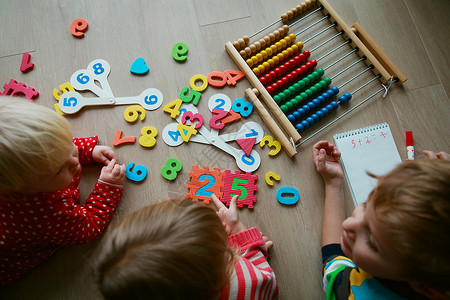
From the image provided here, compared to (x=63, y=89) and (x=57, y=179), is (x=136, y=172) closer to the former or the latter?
(x=57, y=179)

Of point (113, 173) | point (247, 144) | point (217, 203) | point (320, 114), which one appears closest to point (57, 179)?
point (113, 173)

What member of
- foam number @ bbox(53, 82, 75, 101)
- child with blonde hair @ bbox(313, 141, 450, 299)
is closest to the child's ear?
child with blonde hair @ bbox(313, 141, 450, 299)

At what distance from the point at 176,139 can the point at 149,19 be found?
0.46 meters

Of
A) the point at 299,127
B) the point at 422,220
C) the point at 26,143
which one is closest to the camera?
the point at 422,220

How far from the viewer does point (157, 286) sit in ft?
1.69

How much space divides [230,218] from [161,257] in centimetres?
39

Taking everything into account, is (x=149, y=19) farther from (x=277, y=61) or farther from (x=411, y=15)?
(x=411, y=15)

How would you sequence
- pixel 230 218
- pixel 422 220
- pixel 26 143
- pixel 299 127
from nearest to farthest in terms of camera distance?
pixel 422 220, pixel 26 143, pixel 230 218, pixel 299 127

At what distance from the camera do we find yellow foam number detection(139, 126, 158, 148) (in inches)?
38.4

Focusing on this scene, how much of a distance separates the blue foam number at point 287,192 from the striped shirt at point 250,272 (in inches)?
5.4

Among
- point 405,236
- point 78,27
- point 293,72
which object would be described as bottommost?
point 405,236

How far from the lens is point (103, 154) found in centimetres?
94

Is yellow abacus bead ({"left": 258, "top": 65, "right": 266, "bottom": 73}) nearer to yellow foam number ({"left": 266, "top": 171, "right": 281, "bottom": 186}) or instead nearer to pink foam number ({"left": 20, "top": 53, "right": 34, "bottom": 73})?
yellow foam number ({"left": 266, "top": 171, "right": 281, "bottom": 186})

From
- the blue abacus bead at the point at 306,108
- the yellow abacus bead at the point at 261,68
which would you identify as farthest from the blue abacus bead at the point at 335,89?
the yellow abacus bead at the point at 261,68
